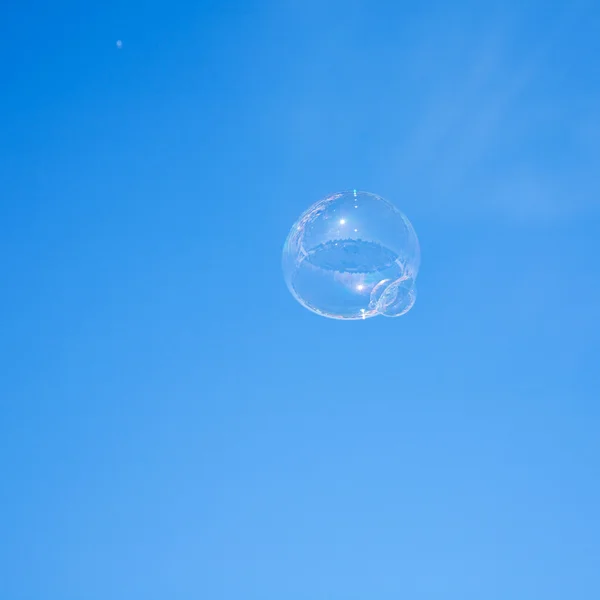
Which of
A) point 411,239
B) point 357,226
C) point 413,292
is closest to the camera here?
point 357,226

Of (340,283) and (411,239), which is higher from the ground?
(411,239)

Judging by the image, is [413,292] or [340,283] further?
[413,292]

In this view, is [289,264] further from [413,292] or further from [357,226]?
[413,292]

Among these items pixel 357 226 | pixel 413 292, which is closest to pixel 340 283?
pixel 357 226

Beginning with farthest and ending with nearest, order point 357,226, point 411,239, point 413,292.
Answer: point 413,292, point 411,239, point 357,226

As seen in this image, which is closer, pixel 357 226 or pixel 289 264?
pixel 357 226

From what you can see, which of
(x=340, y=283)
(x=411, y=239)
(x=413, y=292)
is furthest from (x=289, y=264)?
(x=413, y=292)
